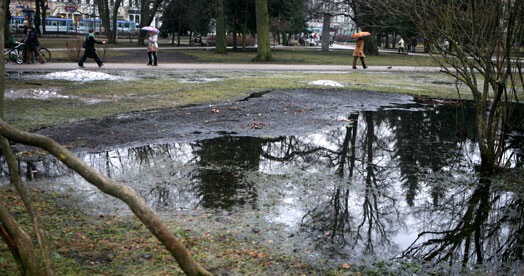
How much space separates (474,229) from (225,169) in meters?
3.38

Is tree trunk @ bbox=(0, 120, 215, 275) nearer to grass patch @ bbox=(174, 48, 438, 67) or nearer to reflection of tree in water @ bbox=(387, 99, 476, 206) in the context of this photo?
reflection of tree in water @ bbox=(387, 99, 476, 206)

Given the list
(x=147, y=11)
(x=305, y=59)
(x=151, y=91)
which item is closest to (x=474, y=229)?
(x=151, y=91)

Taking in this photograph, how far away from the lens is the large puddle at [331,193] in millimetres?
4918

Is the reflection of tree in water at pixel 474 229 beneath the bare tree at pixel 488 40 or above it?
beneath

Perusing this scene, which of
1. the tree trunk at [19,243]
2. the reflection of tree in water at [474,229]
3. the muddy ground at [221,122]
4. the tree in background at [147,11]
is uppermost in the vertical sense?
the tree in background at [147,11]

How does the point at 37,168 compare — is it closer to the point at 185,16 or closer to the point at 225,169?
the point at 225,169

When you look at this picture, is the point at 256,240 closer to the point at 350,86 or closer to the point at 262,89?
the point at 262,89

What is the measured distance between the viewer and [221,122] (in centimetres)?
1078

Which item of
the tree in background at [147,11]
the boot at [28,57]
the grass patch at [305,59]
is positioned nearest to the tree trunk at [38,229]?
the boot at [28,57]

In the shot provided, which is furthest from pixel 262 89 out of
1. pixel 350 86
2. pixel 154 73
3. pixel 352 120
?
pixel 154 73

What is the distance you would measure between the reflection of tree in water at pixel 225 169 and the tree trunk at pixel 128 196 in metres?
2.89

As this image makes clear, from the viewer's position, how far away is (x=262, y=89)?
16.7 metres

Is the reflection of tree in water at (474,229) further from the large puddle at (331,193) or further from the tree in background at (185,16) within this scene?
the tree in background at (185,16)

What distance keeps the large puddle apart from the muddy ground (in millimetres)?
592
